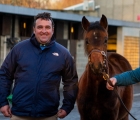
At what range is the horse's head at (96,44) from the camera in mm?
4457

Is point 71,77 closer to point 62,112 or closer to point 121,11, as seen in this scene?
point 62,112

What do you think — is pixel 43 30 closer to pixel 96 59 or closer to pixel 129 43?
pixel 96 59

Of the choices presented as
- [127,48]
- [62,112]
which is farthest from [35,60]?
[127,48]

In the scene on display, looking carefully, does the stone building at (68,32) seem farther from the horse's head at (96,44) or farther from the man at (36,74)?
the man at (36,74)

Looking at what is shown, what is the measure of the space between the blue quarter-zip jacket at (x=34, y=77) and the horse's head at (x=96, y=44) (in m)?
0.50

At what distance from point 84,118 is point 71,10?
27.8 m

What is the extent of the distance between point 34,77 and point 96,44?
118 centimetres

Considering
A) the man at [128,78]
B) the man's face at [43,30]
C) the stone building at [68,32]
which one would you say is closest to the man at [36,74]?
the man's face at [43,30]

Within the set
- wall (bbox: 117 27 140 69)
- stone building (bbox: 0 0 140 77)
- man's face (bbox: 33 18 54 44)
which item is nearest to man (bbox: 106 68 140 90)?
man's face (bbox: 33 18 54 44)

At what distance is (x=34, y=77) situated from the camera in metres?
3.84

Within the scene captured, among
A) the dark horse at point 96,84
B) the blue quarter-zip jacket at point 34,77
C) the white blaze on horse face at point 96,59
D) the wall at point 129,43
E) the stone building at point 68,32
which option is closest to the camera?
the blue quarter-zip jacket at point 34,77

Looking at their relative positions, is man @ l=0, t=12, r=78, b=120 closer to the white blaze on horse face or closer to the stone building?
the white blaze on horse face

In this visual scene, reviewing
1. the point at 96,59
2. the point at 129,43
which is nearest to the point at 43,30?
the point at 96,59

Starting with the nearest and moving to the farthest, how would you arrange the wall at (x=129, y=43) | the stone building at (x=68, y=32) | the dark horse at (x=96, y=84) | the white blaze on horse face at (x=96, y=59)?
1. the white blaze on horse face at (x=96, y=59)
2. the dark horse at (x=96, y=84)
3. the stone building at (x=68, y=32)
4. the wall at (x=129, y=43)
